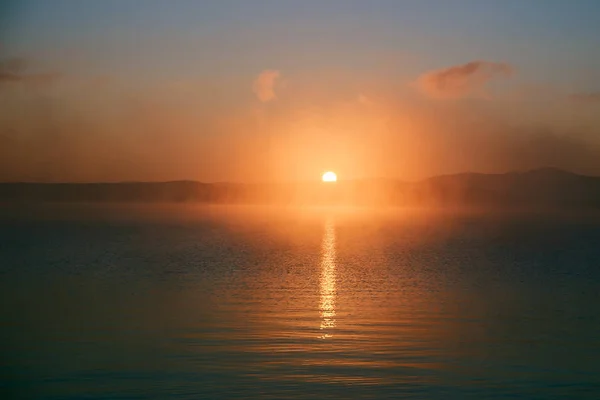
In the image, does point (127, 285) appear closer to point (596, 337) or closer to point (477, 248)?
point (596, 337)

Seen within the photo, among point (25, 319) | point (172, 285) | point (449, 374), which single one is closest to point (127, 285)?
point (172, 285)

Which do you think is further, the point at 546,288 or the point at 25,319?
the point at 546,288

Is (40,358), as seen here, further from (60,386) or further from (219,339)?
(219,339)

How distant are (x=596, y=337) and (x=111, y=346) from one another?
11.2 metres

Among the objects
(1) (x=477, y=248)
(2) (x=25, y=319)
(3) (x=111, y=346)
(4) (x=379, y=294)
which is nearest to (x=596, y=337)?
(4) (x=379, y=294)

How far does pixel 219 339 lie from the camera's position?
A: 623 inches

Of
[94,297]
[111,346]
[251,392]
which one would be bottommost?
[251,392]

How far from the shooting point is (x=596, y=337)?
53.4 feet

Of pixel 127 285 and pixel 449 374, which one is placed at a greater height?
pixel 127 285

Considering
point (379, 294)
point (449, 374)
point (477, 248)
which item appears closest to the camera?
point (449, 374)

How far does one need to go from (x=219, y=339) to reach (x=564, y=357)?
7.54 m

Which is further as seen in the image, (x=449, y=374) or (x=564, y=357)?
(x=564, y=357)

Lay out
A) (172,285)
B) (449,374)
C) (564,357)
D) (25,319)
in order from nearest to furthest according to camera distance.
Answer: (449,374) → (564,357) → (25,319) → (172,285)

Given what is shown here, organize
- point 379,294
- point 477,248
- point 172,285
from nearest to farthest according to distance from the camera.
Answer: point 379,294, point 172,285, point 477,248
